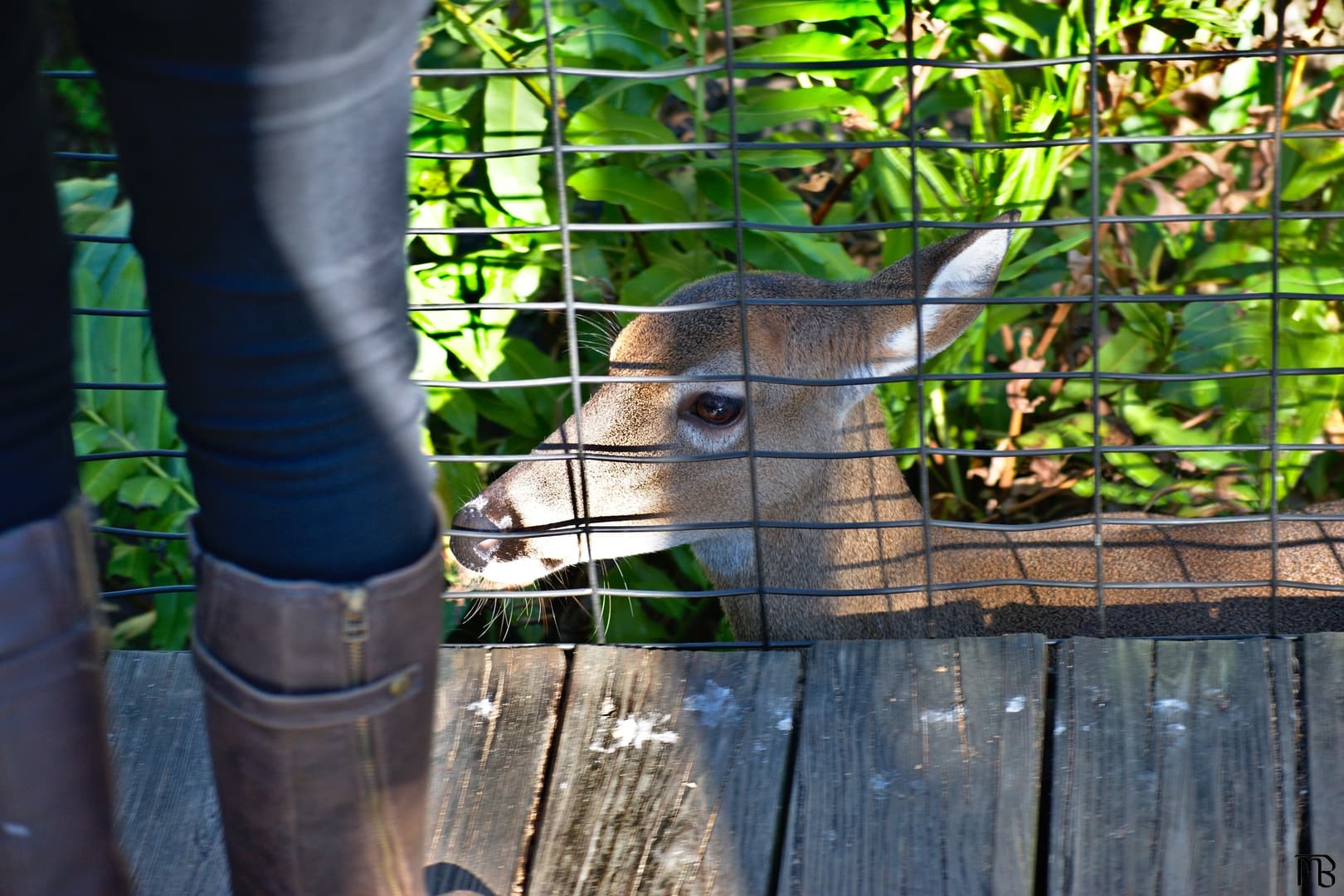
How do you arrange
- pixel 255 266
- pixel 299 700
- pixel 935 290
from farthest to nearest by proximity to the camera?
pixel 935 290
pixel 299 700
pixel 255 266

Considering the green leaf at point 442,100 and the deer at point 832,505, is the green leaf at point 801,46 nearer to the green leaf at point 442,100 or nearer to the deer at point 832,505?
the deer at point 832,505

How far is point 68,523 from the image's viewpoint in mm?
1181

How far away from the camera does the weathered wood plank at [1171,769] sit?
175 cm

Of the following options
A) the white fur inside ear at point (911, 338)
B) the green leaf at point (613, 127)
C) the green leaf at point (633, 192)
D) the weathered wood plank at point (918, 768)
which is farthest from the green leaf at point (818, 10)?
the weathered wood plank at point (918, 768)

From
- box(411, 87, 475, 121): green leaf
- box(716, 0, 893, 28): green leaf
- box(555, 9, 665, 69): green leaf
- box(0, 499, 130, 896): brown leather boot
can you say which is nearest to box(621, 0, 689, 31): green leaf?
box(555, 9, 665, 69): green leaf

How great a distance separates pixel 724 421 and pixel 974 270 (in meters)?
0.59

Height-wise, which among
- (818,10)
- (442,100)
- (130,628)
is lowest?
(130,628)

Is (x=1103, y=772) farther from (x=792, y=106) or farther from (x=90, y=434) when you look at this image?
(x=90, y=434)

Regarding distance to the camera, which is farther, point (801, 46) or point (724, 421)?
point (801, 46)

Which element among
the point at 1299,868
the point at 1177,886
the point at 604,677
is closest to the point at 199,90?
the point at 604,677

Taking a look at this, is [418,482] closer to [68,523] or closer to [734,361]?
[68,523]

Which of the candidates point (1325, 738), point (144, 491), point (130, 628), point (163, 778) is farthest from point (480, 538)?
point (130, 628)

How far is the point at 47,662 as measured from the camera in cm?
115

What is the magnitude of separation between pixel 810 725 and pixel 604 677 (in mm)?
348
